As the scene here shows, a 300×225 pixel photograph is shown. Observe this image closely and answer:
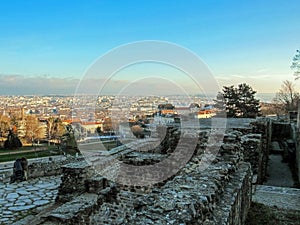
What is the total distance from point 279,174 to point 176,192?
368 inches

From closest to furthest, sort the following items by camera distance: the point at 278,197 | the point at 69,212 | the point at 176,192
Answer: the point at 176,192, the point at 69,212, the point at 278,197

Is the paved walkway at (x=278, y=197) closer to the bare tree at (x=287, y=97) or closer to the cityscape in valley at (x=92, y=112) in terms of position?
the cityscape in valley at (x=92, y=112)

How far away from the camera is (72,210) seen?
4.78 m

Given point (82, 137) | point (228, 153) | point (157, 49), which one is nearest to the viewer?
point (228, 153)

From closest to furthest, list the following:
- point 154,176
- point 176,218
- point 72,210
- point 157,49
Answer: point 176,218 < point 72,210 < point 154,176 < point 157,49

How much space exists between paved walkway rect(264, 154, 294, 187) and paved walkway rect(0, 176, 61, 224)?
6.62 m

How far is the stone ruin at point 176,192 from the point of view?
2167 millimetres

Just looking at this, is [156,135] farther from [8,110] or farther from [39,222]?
[8,110]

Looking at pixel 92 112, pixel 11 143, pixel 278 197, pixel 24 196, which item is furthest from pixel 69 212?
pixel 11 143

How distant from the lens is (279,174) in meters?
10.4

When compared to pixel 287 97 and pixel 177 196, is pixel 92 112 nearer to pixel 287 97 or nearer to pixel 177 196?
pixel 177 196

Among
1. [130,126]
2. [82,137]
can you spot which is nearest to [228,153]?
[130,126]

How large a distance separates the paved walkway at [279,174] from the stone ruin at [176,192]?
1.90 metres

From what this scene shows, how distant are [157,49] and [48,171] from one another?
569 cm
